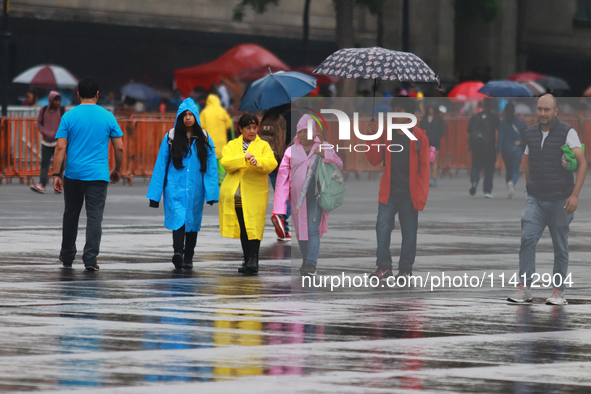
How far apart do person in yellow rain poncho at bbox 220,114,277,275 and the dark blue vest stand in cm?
287

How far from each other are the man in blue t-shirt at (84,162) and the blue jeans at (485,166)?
12.6 m

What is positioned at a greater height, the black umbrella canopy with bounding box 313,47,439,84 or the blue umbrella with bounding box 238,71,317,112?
the black umbrella canopy with bounding box 313,47,439,84

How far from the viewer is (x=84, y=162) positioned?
1290cm

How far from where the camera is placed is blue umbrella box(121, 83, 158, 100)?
35.4 meters

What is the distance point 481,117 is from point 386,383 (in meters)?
18.4

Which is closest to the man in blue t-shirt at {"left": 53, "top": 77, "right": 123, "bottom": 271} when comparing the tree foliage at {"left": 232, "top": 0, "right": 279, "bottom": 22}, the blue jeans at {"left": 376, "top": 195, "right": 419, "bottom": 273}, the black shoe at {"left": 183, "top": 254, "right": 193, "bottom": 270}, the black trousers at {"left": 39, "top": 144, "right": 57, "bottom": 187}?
the black shoe at {"left": 183, "top": 254, "right": 193, "bottom": 270}

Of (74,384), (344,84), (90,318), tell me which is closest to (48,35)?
(344,84)

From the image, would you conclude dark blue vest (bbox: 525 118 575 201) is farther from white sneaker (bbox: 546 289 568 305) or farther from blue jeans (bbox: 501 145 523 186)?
blue jeans (bbox: 501 145 523 186)

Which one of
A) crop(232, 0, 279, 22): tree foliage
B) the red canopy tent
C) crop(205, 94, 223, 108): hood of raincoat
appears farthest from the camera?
crop(232, 0, 279, 22): tree foliage

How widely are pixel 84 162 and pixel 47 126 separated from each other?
11.4 meters

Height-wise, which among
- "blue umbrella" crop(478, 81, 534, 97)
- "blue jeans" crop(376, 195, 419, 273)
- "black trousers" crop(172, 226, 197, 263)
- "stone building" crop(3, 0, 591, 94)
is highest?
"stone building" crop(3, 0, 591, 94)

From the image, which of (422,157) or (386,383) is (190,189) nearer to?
(422,157)

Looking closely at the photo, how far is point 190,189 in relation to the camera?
13.0 meters

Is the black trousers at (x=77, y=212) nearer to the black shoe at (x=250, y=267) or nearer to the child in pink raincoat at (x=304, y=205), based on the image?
the black shoe at (x=250, y=267)
